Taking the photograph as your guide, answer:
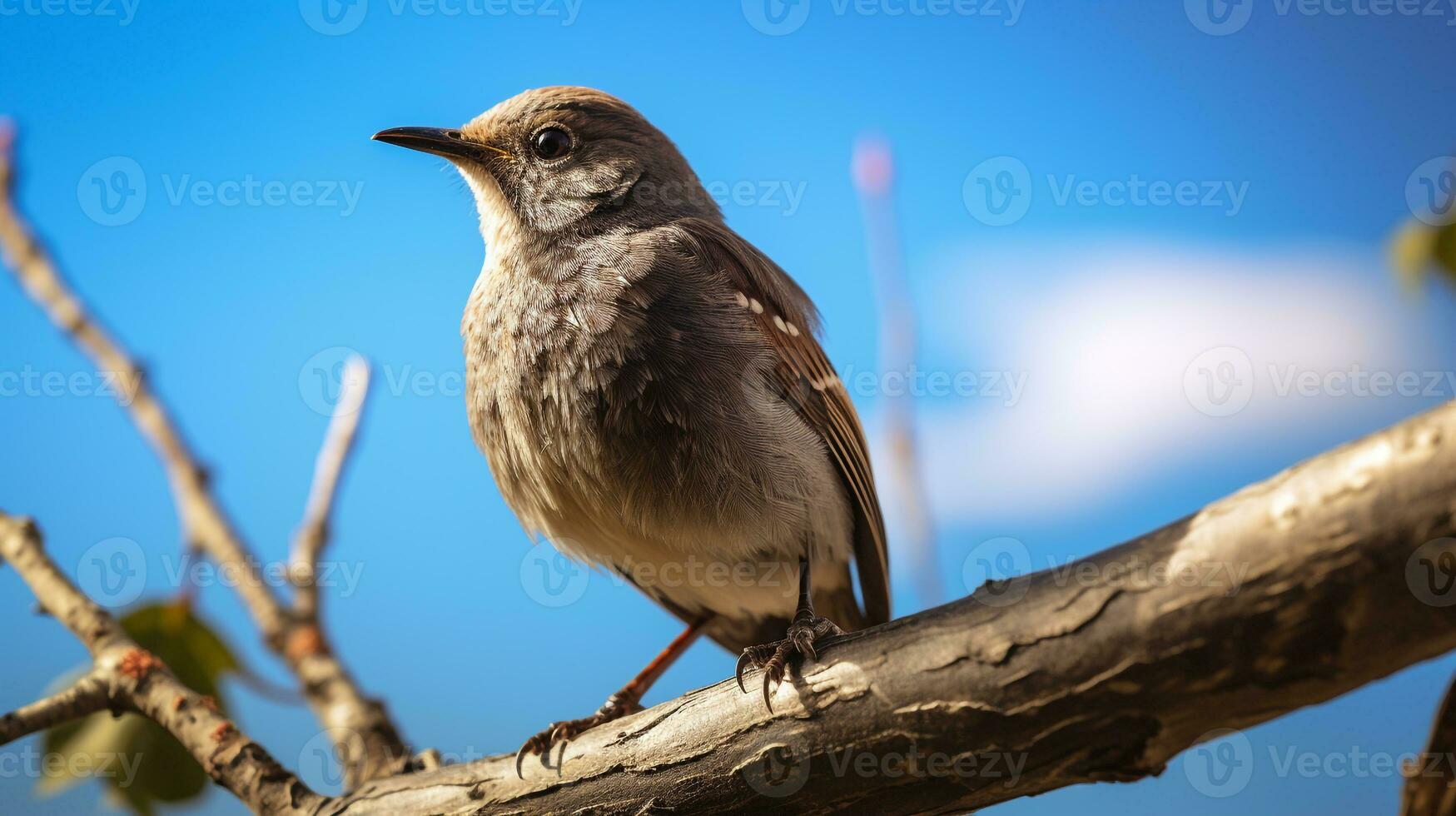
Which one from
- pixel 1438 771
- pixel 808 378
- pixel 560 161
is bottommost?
pixel 1438 771

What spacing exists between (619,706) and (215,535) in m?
1.82

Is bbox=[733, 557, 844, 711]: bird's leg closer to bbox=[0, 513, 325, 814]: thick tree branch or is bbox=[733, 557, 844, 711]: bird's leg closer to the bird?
the bird

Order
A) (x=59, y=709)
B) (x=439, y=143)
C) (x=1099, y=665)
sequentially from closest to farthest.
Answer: (x=1099, y=665)
(x=59, y=709)
(x=439, y=143)

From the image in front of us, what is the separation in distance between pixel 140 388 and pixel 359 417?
2.82 ft

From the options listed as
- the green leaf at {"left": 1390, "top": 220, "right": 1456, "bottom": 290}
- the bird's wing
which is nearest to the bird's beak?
the bird's wing

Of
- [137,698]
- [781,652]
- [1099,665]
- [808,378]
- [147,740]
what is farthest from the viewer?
[808,378]

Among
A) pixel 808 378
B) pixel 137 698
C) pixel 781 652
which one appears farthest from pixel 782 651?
pixel 137 698

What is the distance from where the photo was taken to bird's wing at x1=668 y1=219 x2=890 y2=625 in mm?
3768

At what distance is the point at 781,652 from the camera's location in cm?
279

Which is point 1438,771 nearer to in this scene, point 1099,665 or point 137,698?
point 1099,665

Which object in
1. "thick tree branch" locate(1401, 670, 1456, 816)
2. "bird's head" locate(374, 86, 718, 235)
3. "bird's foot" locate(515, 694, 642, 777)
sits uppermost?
"bird's head" locate(374, 86, 718, 235)

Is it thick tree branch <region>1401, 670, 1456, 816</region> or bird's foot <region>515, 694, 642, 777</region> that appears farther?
bird's foot <region>515, 694, 642, 777</region>

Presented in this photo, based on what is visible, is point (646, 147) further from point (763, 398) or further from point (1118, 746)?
point (1118, 746)

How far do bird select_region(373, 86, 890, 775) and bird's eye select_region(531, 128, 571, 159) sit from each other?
0.04 ft
